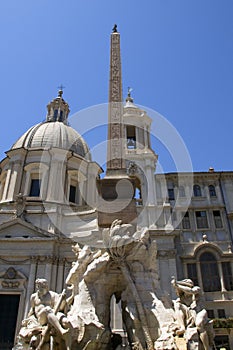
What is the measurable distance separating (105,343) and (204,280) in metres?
18.0

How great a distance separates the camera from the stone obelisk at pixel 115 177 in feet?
39.3

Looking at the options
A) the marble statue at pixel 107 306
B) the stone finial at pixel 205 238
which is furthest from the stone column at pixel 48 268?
the marble statue at pixel 107 306

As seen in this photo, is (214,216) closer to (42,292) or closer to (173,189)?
(173,189)

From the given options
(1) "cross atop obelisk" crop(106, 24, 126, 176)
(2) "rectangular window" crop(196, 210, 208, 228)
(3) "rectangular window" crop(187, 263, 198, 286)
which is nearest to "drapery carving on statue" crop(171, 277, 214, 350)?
(1) "cross atop obelisk" crop(106, 24, 126, 176)

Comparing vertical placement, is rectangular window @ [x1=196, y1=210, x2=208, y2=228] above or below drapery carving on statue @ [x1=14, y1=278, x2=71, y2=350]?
above

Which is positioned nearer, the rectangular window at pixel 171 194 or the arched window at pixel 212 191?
the rectangular window at pixel 171 194

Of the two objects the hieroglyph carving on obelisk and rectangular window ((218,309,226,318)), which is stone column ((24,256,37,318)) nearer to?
rectangular window ((218,309,226,318))

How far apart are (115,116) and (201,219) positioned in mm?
16827

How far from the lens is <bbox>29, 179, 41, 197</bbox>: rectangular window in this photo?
108ft

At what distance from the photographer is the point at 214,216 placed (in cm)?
2850

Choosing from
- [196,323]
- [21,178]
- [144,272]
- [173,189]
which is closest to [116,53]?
[144,272]

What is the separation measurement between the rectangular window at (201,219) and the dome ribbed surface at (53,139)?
585 inches

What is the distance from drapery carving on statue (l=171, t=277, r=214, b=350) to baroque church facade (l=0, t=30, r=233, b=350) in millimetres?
13282

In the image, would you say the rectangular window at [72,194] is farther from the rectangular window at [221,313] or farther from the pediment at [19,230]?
the rectangular window at [221,313]
